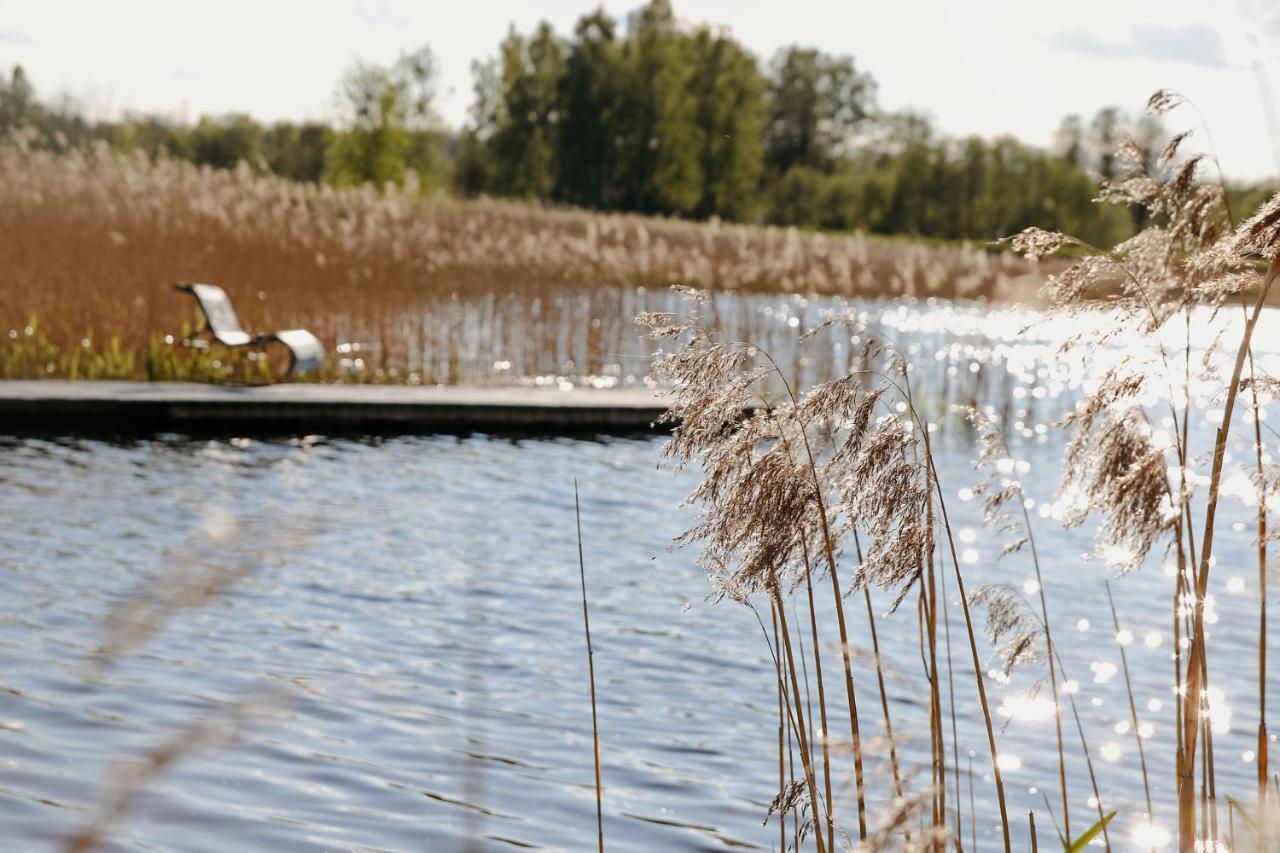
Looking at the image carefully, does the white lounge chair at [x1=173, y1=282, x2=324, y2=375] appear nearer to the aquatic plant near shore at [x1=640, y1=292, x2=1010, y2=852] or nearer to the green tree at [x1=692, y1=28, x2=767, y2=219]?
the aquatic plant near shore at [x1=640, y1=292, x2=1010, y2=852]

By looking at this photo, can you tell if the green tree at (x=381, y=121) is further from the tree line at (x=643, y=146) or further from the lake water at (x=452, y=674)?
the lake water at (x=452, y=674)

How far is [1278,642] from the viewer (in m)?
6.81

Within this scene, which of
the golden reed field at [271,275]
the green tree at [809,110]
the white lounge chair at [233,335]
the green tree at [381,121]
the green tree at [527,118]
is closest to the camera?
the white lounge chair at [233,335]

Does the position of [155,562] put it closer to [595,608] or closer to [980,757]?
[595,608]

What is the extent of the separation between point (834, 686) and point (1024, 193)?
5677 cm

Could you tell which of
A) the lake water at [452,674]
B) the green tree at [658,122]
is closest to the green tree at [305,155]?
the green tree at [658,122]

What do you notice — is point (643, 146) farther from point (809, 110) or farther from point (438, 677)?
point (438, 677)

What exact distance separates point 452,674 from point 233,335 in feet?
20.2

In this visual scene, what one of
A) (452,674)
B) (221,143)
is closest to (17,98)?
(221,143)

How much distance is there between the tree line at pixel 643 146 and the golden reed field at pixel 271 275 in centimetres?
3385

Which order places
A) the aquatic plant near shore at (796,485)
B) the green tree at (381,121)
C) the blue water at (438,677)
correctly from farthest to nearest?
the green tree at (381,121), the blue water at (438,677), the aquatic plant near shore at (796,485)

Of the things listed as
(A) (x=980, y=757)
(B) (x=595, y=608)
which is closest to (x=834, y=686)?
(A) (x=980, y=757)

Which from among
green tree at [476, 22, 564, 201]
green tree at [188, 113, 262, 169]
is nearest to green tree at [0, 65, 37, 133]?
green tree at [188, 113, 262, 169]

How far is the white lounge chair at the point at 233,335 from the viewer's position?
416 inches
